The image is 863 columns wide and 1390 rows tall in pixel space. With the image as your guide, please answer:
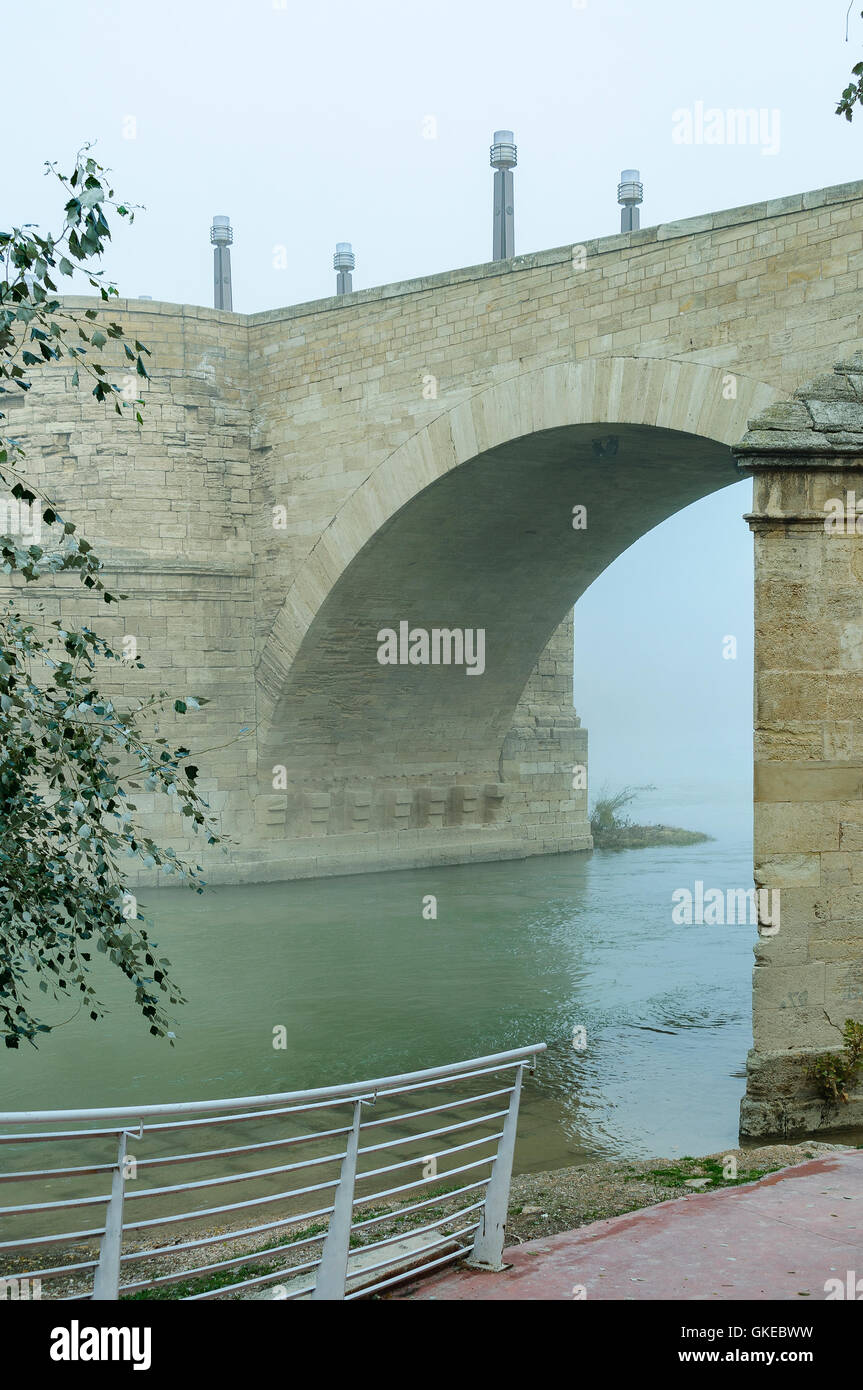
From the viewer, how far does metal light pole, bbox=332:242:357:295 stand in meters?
23.5

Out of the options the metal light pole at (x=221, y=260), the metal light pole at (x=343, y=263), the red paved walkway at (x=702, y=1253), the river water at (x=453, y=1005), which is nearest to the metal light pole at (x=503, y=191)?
the metal light pole at (x=343, y=263)

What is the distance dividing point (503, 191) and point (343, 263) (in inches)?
148

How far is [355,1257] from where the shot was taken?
3.42 meters

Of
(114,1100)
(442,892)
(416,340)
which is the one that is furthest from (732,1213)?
(442,892)

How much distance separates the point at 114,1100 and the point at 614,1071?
2.69 meters

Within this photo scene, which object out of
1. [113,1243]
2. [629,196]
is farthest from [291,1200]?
[629,196]

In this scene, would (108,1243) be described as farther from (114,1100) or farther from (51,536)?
(51,536)

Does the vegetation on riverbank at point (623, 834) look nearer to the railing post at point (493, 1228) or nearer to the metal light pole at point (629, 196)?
the metal light pole at point (629, 196)

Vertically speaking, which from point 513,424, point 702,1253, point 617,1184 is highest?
point 513,424

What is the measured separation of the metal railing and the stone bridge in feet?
11.3

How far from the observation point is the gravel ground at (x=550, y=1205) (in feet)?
13.2

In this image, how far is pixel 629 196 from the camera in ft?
67.0

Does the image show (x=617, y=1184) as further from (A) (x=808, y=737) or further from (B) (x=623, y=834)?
(B) (x=623, y=834)

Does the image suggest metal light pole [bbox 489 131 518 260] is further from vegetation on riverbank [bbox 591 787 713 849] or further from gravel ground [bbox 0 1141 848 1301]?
gravel ground [bbox 0 1141 848 1301]
